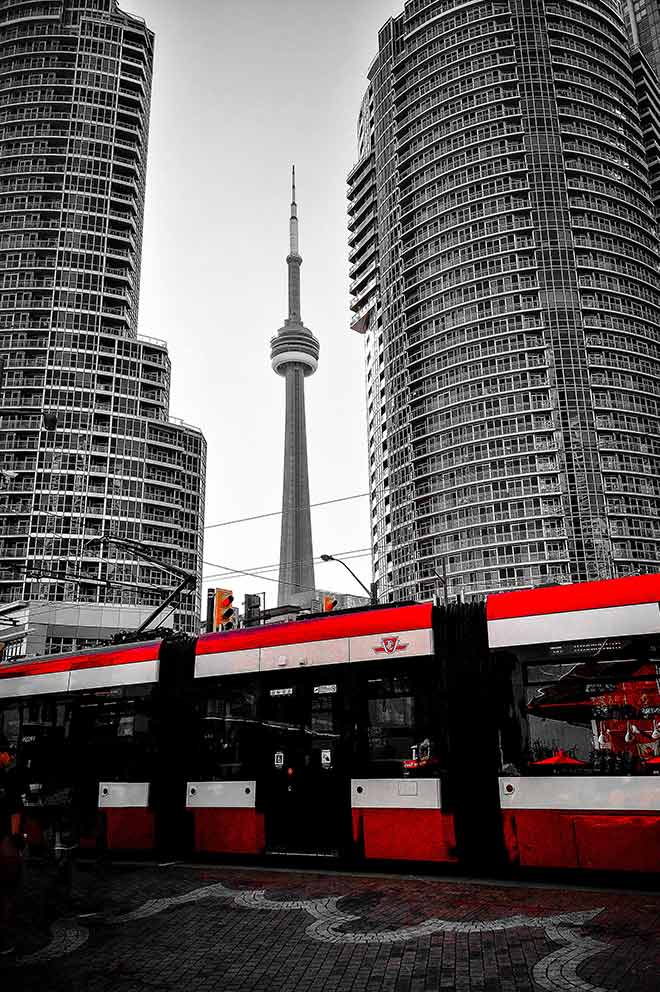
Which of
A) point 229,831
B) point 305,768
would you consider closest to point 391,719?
point 305,768

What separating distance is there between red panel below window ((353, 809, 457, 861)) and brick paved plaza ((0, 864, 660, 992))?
388 mm

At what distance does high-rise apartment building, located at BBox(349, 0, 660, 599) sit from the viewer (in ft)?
280

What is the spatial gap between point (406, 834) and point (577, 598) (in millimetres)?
4163

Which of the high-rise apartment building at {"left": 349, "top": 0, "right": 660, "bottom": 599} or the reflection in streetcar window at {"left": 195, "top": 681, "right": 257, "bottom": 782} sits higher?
the high-rise apartment building at {"left": 349, "top": 0, "right": 660, "bottom": 599}

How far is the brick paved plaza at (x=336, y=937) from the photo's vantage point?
682 centimetres

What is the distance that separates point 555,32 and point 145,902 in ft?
376

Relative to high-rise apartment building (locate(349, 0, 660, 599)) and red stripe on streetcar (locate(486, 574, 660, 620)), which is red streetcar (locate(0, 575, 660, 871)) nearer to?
red stripe on streetcar (locate(486, 574, 660, 620))

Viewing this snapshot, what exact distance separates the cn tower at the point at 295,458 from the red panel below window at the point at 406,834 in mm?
117084

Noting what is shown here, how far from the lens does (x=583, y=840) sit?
1005 cm

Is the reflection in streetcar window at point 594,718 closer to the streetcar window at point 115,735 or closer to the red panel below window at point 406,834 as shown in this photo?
the red panel below window at point 406,834

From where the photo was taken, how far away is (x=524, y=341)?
90.6 meters

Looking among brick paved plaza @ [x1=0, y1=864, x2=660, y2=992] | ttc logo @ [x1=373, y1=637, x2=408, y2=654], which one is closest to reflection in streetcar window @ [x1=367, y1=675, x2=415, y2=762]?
ttc logo @ [x1=373, y1=637, x2=408, y2=654]

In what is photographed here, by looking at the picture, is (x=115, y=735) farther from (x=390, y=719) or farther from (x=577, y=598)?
(x=577, y=598)

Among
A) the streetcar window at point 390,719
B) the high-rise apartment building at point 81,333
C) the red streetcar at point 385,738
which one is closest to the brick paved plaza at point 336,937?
the red streetcar at point 385,738
